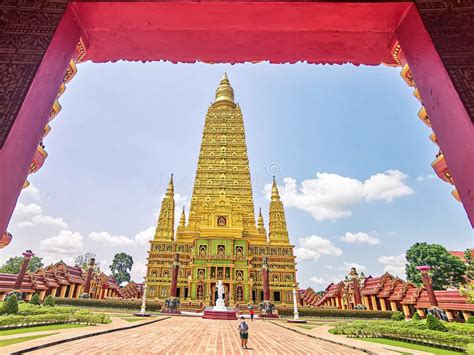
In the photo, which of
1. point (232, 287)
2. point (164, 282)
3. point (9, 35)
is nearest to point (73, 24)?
point (9, 35)

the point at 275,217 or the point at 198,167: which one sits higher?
the point at 198,167

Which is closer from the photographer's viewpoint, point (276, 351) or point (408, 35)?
point (408, 35)

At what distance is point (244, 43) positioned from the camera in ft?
9.18

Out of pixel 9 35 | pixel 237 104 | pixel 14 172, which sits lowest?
pixel 14 172

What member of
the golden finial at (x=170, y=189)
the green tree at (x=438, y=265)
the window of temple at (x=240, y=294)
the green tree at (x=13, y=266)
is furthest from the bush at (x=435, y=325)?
the green tree at (x=13, y=266)

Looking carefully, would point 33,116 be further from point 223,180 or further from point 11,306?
point 223,180

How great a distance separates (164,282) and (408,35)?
114ft

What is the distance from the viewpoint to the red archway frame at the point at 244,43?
1952mm

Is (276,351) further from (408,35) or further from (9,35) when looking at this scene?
(9,35)

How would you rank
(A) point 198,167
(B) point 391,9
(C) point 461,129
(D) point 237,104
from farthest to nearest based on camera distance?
1. (D) point 237,104
2. (A) point 198,167
3. (B) point 391,9
4. (C) point 461,129

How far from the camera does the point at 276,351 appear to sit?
26.4 feet

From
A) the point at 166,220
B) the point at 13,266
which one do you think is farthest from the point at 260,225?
the point at 13,266

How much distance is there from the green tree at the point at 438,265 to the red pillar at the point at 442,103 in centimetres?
3431

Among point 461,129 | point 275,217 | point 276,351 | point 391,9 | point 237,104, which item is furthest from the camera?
point 237,104
